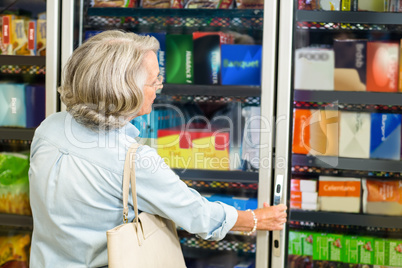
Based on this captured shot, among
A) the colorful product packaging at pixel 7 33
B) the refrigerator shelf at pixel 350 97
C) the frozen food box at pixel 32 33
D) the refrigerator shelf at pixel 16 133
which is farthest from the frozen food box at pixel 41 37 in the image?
the refrigerator shelf at pixel 350 97

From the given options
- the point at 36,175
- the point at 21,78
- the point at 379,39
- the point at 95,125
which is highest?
the point at 379,39

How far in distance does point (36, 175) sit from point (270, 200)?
35.3 inches

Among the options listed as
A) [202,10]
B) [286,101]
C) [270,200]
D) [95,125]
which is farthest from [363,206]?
[95,125]

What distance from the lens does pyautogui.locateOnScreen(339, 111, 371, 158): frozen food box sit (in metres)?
1.95

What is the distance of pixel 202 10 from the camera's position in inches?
74.7

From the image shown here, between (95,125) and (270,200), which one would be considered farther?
(270,200)

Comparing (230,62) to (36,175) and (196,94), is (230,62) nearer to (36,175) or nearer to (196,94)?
(196,94)

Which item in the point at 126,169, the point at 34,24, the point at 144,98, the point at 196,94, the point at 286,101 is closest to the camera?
the point at 126,169

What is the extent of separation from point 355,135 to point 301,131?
0.24 m

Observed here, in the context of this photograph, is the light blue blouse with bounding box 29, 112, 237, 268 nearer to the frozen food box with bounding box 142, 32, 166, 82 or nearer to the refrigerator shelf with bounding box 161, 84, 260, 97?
the refrigerator shelf with bounding box 161, 84, 260, 97

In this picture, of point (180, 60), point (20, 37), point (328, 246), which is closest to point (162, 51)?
point (180, 60)

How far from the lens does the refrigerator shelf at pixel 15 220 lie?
6.63 ft

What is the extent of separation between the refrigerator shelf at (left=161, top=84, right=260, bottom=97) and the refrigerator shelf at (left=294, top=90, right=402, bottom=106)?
0.18 m

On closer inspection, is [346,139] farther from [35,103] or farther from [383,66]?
[35,103]
